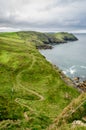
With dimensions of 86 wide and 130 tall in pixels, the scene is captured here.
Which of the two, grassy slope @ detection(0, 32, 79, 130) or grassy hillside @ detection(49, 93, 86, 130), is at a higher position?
grassy hillside @ detection(49, 93, 86, 130)

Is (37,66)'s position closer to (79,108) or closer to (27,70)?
(27,70)

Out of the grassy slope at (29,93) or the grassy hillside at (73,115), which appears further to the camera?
the grassy slope at (29,93)

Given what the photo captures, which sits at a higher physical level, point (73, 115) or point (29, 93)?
point (73, 115)

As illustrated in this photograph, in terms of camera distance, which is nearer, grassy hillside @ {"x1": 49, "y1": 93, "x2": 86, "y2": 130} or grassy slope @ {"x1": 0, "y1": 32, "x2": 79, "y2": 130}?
grassy hillside @ {"x1": 49, "y1": 93, "x2": 86, "y2": 130}

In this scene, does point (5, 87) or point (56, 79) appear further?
point (56, 79)

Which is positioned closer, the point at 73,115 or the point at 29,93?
the point at 73,115

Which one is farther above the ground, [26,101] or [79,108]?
[79,108]

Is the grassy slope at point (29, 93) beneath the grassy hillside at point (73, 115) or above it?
beneath

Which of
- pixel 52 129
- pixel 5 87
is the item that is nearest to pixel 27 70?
pixel 5 87
